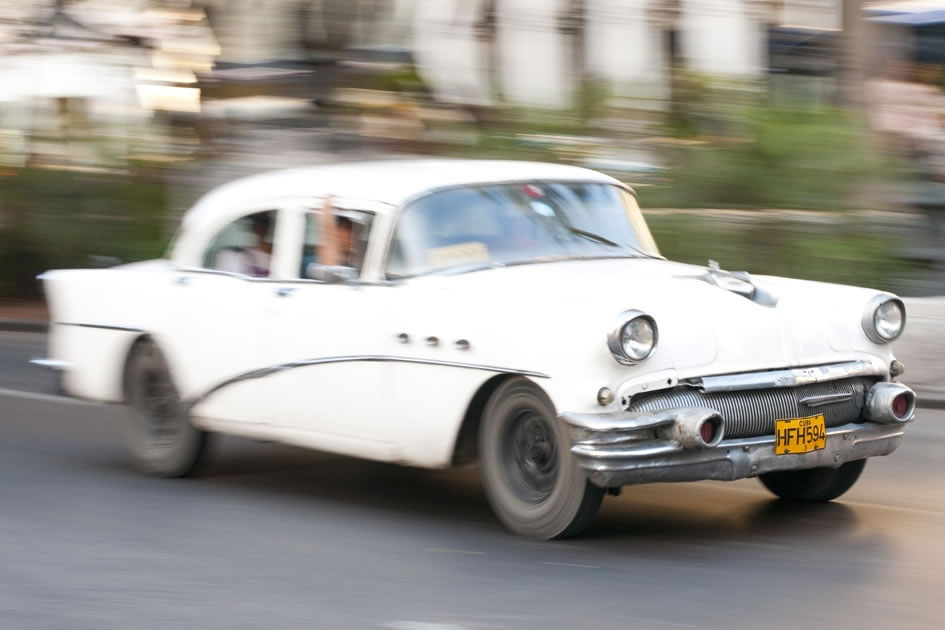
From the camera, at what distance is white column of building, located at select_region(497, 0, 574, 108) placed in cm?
1648

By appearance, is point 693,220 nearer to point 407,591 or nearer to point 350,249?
point 350,249

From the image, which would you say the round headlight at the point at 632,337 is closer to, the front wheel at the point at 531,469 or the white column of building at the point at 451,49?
the front wheel at the point at 531,469

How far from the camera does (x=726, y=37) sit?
617 inches

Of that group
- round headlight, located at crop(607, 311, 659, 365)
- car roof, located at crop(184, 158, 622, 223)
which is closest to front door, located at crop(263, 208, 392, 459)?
car roof, located at crop(184, 158, 622, 223)

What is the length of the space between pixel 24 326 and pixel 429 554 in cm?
1115

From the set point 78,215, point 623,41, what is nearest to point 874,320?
point 623,41

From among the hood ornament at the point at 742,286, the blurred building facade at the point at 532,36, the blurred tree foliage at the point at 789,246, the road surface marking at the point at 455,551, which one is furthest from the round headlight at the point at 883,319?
the blurred building facade at the point at 532,36

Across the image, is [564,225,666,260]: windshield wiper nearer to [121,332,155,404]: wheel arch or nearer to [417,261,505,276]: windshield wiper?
[417,261,505,276]: windshield wiper

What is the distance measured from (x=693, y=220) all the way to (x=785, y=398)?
7.29 meters

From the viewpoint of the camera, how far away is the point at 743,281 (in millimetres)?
6676

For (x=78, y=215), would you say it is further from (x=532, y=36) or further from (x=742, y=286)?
(x=742, y=286)

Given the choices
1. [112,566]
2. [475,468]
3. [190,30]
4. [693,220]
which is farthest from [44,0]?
[112,566]

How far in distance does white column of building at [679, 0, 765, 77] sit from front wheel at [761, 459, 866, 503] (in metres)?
8.72

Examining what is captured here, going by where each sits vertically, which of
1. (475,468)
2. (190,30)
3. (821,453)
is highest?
(190,30)
